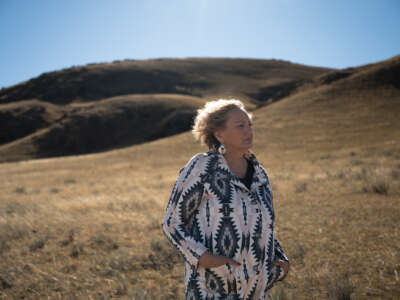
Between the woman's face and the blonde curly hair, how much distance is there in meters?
0.04

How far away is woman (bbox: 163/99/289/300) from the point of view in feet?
6.50

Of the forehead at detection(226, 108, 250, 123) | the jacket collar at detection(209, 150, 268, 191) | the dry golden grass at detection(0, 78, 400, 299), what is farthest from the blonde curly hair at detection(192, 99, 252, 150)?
the dry golden grass at detection(0, 78, 400, 299)

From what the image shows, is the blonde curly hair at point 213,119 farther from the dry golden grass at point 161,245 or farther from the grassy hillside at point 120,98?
the grassy hillside at point 120,98

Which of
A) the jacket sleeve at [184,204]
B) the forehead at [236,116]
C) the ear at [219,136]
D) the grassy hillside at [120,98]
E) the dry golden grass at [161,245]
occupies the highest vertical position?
the grassy hillside at [120,98]

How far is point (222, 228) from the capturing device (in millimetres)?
1998

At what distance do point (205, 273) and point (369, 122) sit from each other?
108ft

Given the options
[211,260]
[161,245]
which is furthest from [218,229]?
[161,245]

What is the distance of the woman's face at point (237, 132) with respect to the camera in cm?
223

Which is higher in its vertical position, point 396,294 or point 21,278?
point 21,278

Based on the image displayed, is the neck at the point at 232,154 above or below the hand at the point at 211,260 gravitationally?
above

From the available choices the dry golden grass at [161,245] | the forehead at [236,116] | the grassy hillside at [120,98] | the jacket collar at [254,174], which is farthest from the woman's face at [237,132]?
the grassy hillside at [120,98]

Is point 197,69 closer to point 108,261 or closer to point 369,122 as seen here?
point 369,122

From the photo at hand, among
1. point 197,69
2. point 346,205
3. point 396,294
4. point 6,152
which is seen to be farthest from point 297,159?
point 197,69

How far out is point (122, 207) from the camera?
937cm
